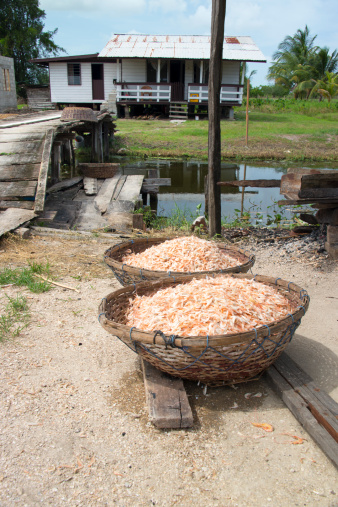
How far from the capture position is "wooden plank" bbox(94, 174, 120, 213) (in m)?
9.07

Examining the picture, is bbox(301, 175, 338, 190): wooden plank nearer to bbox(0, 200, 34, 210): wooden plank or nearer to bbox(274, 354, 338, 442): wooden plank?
bbox(274, 354, 338, 442): wooden plank

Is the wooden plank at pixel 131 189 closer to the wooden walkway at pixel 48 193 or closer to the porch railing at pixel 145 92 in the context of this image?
the wooden walkway at pixel 48 193

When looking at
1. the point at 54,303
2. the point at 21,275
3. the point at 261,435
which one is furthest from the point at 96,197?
the point at 261,435

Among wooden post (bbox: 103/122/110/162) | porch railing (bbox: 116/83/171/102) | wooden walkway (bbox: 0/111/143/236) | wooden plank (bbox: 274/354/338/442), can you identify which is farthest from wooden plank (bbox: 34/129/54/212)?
porch railing (bbox: 116/83/171/102)

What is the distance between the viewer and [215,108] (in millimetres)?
6312

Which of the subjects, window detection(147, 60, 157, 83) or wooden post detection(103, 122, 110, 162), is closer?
wooden post detection(103, 122, 110, 162)

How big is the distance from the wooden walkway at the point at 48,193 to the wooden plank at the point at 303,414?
4.71 meters

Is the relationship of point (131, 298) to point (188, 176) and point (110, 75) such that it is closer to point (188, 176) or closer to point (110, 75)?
point (188, 176)

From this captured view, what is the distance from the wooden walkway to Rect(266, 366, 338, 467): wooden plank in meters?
4.71

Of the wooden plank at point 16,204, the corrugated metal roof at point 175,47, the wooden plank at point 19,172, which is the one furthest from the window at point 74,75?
the wooden plank at point 16,204

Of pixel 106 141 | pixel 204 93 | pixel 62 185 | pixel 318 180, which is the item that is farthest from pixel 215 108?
pixel 204 93

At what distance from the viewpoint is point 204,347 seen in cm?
255

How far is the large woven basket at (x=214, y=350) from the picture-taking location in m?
2.56

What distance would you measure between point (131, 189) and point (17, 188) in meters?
3.19
